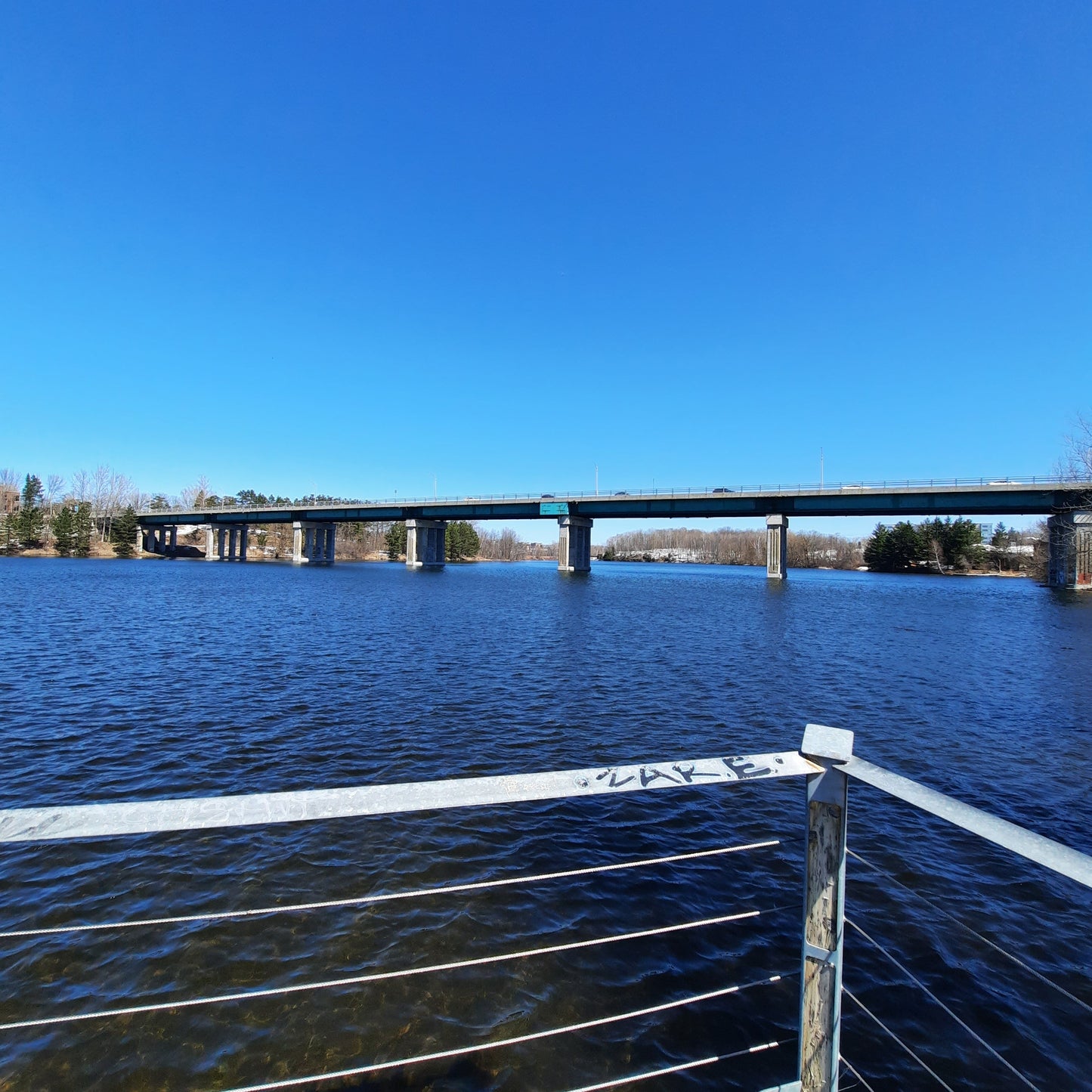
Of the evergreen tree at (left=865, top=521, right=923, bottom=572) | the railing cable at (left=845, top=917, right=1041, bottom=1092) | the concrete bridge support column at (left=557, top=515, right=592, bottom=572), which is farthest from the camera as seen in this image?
the evergreen tree at (left=865, top=521, right=923, bottom=572)

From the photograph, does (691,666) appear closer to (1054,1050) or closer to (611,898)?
(611,898)

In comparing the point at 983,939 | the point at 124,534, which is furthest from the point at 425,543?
the point at 983,939

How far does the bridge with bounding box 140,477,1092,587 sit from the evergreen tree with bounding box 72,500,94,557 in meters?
12.1

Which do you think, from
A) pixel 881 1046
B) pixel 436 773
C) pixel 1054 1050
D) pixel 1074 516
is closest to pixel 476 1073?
pixel 881 1046

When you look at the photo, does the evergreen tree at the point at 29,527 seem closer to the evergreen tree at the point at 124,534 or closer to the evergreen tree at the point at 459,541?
the evergreen tree at the point at 124,534

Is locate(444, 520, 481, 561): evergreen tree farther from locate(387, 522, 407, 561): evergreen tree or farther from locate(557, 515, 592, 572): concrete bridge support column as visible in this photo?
locate(557, 515, 592, 572): concrete bridge support column

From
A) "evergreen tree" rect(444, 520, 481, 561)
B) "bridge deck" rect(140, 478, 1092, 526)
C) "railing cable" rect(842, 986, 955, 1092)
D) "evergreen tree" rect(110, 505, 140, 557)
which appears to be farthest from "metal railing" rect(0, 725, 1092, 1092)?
"evergreen tree" rect(444, 520, 481, 561)

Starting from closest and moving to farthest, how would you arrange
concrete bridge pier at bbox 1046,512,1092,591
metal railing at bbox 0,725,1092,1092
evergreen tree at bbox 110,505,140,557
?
metal railing at bbox 0,725,1092,1092 < concrete bridge pier at bbox 1046,512,1092,591 < evergreen tree at bbox 110,505,140,557

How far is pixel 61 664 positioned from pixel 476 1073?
71.9 ft

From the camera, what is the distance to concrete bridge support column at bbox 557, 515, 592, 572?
105 meters

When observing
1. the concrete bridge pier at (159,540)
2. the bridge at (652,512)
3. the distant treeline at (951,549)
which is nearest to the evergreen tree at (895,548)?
the distant treeline at (951,549)

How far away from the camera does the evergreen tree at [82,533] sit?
120 meters

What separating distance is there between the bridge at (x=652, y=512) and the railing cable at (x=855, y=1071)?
A: 267 feet

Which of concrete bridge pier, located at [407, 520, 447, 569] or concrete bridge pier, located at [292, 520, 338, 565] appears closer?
concrete bridge pier, located at [407, 520, 447, 569]
